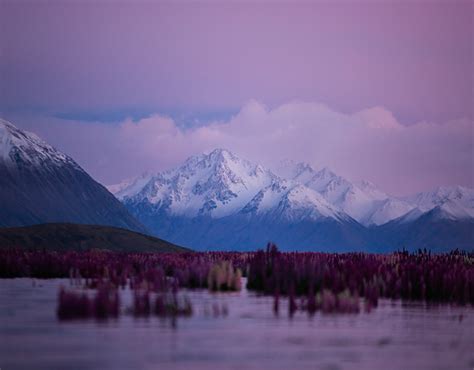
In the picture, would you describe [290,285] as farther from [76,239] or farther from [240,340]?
[76,239]

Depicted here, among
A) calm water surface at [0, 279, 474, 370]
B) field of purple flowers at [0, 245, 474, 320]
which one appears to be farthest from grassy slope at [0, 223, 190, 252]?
calm water surface at [0, 279, 474, 370]

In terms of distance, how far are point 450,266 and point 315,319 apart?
1506cm

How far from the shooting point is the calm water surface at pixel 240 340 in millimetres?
25219

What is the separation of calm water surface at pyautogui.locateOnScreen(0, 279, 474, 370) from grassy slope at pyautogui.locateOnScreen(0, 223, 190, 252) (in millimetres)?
64526

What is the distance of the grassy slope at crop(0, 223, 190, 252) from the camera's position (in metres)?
101

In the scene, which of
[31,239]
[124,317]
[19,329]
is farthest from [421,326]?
[31,239]

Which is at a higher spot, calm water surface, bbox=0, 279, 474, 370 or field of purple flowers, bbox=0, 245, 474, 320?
field of purple flowers, bbox=0, 245, 474, 320

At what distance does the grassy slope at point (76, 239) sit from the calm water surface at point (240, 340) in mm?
64526

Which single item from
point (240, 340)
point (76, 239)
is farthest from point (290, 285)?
point (76, 239)

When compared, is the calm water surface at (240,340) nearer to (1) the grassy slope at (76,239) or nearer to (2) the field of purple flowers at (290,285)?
(2) the field of purple flowers at (290,285)

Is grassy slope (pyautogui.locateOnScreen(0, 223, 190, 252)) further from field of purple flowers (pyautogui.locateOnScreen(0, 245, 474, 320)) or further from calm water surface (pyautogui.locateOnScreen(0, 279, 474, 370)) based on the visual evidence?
calm water surface (pyautogui.locateOnScreen(0, 279, 474, 370))

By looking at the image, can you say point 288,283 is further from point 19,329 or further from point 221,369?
point 221,369

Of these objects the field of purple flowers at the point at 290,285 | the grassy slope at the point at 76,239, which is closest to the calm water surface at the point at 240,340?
the field of purple flowers at the point at 290,285

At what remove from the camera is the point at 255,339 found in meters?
28.8
